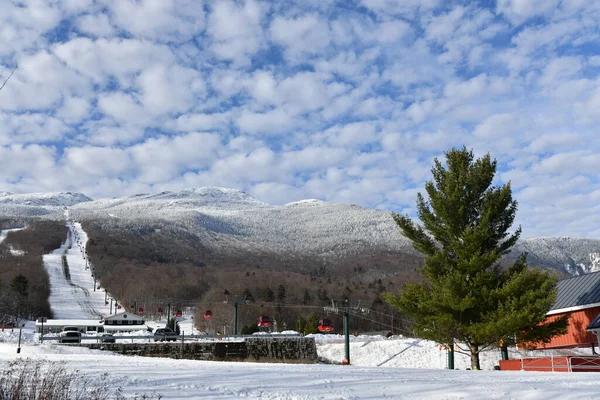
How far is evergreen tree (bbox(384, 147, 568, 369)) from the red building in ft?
22.5

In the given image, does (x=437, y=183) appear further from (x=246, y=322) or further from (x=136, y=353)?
(x=246, y=322)

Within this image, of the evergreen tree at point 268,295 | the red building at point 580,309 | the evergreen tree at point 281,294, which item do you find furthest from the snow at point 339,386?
the evergreen tree at point 281,294

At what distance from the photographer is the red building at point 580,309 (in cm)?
3534

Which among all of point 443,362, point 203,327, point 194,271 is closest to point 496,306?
point 443,362

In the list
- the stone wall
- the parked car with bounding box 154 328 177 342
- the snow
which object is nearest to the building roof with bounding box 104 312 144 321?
the parked car with bounding box 154 328 177 342

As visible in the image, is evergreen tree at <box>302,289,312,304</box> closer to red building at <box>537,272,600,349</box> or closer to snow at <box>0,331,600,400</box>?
red building at <box>537,272,600,349</box>

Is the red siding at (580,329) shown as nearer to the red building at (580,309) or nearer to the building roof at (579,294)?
the red building at (580,309)

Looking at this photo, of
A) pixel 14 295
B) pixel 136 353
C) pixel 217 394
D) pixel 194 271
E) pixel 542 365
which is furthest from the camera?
pixel 194 271

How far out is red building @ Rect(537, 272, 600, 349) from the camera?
35.3 m

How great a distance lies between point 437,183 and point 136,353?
105ft

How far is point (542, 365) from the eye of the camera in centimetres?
2772

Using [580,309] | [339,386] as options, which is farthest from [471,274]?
[339,386]

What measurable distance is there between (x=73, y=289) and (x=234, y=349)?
283 feet

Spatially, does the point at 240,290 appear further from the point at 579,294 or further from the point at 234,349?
the point at 579,294
